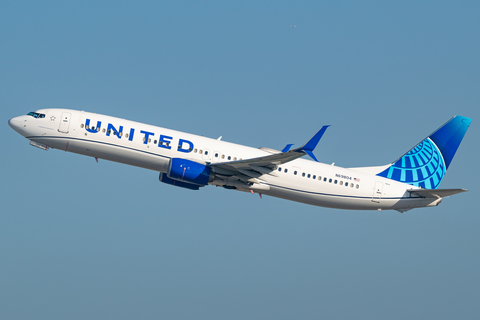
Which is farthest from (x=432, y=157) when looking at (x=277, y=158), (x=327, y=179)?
(x=277, y=158)

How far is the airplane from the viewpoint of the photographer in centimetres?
4644

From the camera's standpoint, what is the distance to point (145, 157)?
46.6 meters

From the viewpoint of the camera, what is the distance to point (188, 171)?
150ft

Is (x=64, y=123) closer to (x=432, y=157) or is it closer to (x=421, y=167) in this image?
(x=421, y=167)

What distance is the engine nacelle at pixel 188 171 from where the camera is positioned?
1797 inches

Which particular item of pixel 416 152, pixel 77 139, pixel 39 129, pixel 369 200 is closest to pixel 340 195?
pixel 369 200

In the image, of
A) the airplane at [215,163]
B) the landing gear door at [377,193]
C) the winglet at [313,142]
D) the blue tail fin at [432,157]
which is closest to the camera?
the winglet at [313,142]

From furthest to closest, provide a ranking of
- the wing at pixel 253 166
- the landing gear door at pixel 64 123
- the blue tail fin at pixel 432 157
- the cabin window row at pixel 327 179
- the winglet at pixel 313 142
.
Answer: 1. the blue tail fin at pixel 432 157
2. the cabin window row at pixel 327 179
3. the landing gear door at pixel 64 123
4. the wing at pixel 253 166
5. the winglet at pixel 313 142

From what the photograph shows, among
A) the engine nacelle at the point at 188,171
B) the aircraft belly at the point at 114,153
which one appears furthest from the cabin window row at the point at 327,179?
the aircraft belly at the point at 114,153

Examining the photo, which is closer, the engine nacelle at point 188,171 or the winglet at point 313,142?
the winglet at point 313,142

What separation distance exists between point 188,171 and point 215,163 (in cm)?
250

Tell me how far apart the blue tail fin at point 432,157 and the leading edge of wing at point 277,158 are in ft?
39.4

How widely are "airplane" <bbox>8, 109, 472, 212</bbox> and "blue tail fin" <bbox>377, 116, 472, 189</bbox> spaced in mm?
2540

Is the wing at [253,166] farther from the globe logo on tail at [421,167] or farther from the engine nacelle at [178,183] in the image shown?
the globe logo on tail at [421,167]
